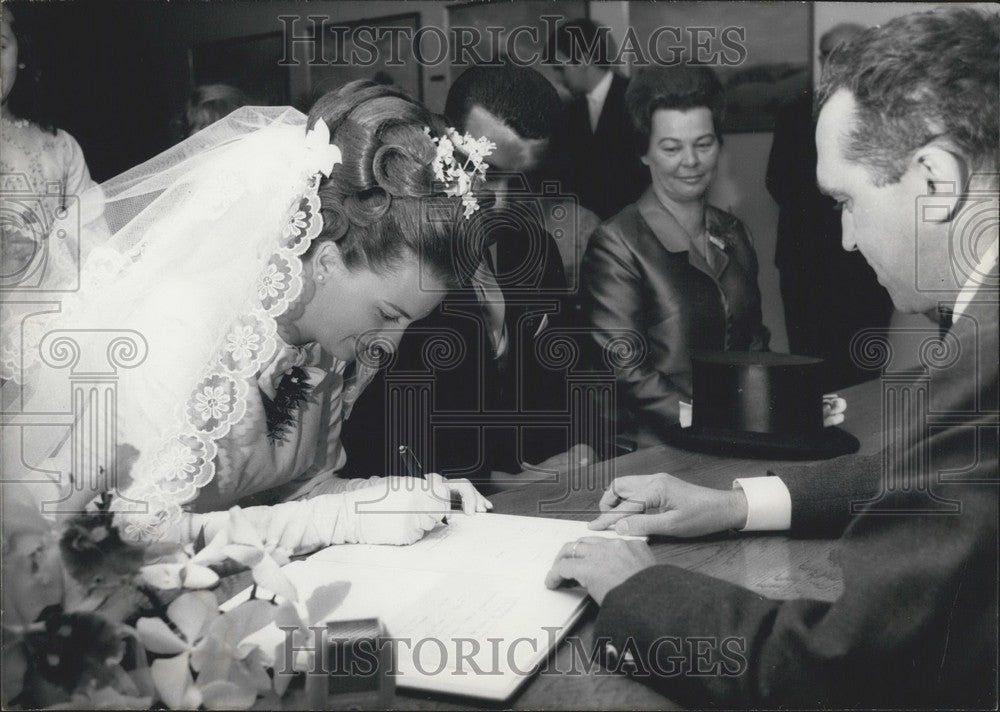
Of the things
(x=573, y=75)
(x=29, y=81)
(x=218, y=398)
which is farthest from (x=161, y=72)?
(x=573, y=75)

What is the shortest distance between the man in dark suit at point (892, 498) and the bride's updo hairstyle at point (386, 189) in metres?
0.54

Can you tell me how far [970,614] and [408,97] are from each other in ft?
3.92

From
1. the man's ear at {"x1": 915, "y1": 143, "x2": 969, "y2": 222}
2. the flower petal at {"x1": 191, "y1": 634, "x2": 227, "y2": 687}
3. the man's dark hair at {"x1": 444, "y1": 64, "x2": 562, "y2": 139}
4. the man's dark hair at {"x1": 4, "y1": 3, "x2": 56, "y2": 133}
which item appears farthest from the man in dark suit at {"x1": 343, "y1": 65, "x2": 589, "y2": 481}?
the man's dark hair at {"x1": 4, "y1": 3, "x2": 56, "y2": 133}

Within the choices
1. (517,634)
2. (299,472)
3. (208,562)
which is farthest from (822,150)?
(208,562)

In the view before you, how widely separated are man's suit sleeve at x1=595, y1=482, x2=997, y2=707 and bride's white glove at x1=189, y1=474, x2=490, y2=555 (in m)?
0.37

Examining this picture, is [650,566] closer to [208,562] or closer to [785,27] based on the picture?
[208,562]

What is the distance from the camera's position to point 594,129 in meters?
1.47

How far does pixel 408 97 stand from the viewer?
1426mm

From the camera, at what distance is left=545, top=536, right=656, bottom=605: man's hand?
125 cm

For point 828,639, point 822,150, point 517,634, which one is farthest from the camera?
point 822,150

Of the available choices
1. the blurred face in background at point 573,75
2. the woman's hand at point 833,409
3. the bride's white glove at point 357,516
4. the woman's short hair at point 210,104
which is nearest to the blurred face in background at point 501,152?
the blurred face in background at point 573,75

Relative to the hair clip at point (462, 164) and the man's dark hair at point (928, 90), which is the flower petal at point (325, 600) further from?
the man's dark hair at point (928, 90)

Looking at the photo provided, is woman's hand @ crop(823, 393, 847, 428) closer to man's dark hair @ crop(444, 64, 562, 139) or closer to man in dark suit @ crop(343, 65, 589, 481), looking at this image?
man in dark suit @ crop(343, 65, 589, 481)

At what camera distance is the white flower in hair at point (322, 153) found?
4.53 ft
